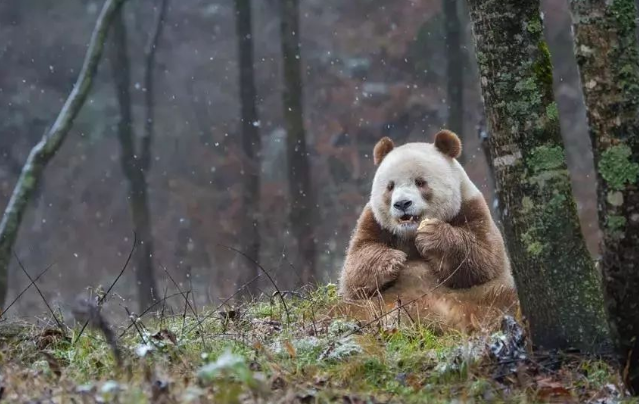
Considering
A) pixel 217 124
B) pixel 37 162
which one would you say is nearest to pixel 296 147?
pixel 217 124

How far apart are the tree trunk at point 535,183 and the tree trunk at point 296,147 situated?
12.3 metres

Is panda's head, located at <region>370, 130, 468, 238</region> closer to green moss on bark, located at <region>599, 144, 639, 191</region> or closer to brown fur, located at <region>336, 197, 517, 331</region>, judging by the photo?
brown fur, located at <region>336, 197, 517, 331</region>

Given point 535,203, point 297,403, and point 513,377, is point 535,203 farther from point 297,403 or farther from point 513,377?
point 297,403

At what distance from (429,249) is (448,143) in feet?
2.86

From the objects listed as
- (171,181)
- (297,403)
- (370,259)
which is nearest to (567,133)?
(171,181)

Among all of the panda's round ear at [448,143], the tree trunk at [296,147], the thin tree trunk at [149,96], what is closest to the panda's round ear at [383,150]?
the panda's round ear at [448,143]

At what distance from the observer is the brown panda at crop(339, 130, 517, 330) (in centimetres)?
641

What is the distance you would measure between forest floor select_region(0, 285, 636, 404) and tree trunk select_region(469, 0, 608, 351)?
181 mm

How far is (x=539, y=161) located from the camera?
505 cm

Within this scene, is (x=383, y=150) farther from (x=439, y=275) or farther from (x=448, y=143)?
(x=439, y=275)

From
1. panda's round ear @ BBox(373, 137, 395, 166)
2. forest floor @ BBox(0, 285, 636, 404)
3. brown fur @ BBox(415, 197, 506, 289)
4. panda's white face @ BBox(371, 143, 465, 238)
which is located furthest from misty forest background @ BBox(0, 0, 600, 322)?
forest floor @ BBox(0, 285, 636, 404)

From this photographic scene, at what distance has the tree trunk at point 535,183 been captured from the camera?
5.03 m

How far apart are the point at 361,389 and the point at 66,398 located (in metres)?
1.28

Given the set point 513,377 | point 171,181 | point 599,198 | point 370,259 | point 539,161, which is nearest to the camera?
point 599,198
